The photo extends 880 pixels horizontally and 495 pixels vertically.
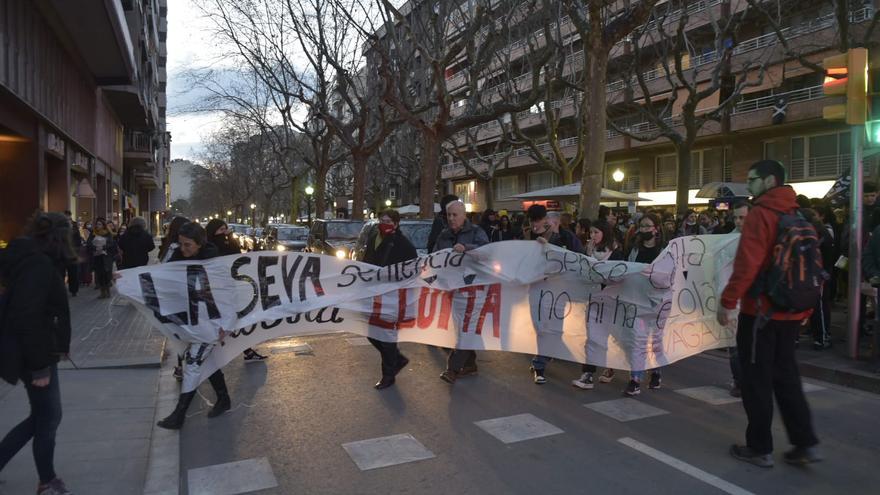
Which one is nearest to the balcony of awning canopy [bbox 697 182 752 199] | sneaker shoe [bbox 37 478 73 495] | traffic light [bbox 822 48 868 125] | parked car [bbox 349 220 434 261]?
parked car [bbox 349 220 434 261]

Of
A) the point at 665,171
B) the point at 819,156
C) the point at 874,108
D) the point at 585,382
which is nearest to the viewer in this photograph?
the point at 585,382

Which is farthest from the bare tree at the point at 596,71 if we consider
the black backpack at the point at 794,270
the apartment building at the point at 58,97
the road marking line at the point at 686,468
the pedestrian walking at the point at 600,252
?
the apartment building at the point at 58,97

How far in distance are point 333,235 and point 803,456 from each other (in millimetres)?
15237

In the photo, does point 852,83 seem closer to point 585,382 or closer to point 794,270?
point 794,270

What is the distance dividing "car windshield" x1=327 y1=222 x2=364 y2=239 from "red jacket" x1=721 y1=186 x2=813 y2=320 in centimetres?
1485

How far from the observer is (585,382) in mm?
6688

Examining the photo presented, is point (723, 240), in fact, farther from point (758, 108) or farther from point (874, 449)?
point (758, 108)

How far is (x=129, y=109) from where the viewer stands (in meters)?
32.8

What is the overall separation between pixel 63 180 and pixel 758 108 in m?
29.6

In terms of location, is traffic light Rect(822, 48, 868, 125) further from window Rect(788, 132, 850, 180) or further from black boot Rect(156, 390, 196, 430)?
window Rect(788, 132, 850, 180)

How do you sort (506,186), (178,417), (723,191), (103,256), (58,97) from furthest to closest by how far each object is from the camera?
(506,186) < (723,191) < (58,97) < (103,256) < (178,417)

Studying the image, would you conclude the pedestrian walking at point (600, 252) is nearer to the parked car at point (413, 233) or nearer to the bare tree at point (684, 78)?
the parked car at point (413, 233)

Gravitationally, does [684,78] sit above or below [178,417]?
above

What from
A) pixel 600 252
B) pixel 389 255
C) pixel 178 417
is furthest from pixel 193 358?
pixel 600 252
